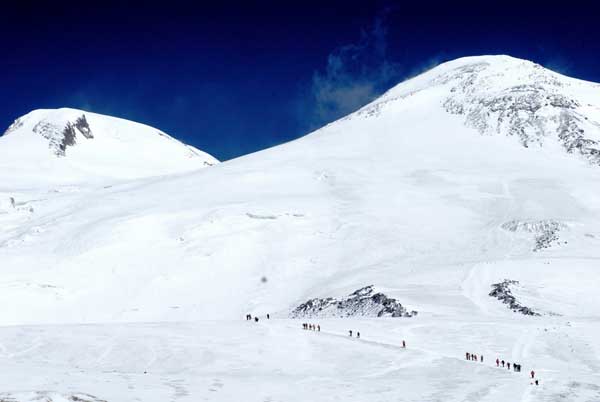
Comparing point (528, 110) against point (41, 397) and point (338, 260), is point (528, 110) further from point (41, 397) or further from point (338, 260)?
Result: point (41, 397)

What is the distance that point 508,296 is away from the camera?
173 ft

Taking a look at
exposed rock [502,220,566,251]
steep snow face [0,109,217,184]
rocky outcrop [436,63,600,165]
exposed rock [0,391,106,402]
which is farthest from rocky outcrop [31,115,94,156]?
exposed rock [0,391,106,402]

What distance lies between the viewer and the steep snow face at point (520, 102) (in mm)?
115938

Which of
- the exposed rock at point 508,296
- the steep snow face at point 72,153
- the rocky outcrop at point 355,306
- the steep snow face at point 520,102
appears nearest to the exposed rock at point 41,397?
the rocky outcrop at point 355,306

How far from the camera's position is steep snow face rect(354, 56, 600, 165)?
4564 inches

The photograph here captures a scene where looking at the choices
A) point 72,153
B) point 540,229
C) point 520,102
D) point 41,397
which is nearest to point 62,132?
point 72,153

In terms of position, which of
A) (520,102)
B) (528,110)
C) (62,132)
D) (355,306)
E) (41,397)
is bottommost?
(41,397)

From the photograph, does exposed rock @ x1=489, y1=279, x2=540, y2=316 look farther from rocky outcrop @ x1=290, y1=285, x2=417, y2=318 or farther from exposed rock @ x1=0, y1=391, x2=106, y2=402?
exposed rock @ x1=0, y1=391, x2=106, y2=402

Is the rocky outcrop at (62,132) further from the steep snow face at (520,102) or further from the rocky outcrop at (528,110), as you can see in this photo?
the rocky outcrop at (528,110)

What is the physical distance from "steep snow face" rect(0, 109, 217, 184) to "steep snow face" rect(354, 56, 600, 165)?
63.0m

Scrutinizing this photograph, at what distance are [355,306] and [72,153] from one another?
133035 mm

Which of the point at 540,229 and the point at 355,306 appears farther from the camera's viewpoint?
the point at 540,229

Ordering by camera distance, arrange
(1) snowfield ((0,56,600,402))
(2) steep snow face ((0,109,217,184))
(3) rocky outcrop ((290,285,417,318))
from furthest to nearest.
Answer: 1. (2) steep snow face ((0,109,217,184))
2. (3) rocky outcrop ((290,285,417,318))
3. (1) snowfield ((0,56,600,402))

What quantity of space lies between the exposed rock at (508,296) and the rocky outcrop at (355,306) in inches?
331
